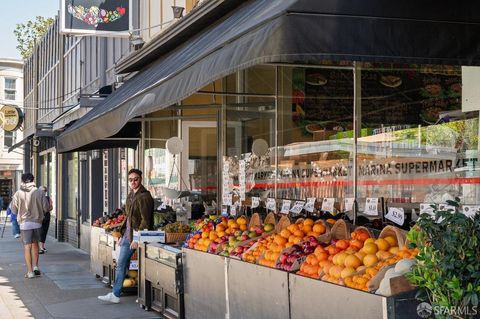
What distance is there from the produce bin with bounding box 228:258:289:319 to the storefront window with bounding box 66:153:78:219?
1671 cm

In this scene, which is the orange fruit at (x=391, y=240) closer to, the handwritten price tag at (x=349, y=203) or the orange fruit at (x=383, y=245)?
the orange fruit at (x=383, y=245)

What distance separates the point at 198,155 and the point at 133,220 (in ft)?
13.2

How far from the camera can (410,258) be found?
522 centimetres

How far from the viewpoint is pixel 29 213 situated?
42.9 ft

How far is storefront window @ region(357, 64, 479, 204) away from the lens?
7.22 meters

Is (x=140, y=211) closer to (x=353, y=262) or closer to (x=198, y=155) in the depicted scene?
(x=198, y=155)

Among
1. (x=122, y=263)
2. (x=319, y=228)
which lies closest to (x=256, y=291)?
(x=319, y=228)

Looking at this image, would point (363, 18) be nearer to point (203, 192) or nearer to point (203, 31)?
point (203, 31)

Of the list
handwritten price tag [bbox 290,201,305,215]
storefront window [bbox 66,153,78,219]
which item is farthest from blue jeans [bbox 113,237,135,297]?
storefront window [bbox 66,153,78,219]

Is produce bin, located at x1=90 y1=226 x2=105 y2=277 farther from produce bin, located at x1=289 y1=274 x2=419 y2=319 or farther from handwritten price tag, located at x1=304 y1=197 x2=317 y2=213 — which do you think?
produce bin, located at x1=289 y1=274 x2=419 y2=319

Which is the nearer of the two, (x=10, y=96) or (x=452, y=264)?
(x=452, y=264)

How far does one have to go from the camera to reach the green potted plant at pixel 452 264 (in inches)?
164

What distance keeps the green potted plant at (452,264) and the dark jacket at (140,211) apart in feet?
19.8

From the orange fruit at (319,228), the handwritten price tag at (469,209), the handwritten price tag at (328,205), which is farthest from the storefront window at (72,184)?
the handwritten price tag at (469,209)
